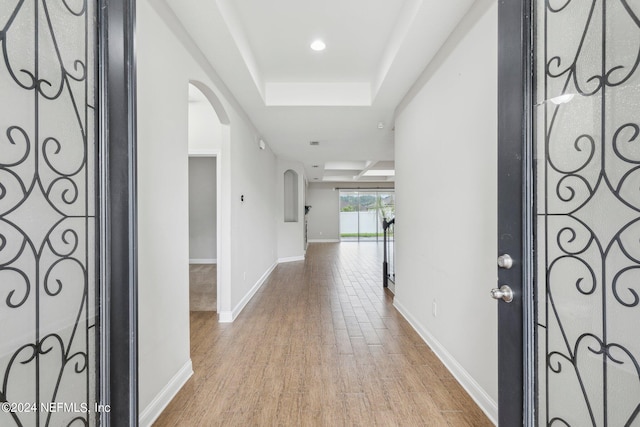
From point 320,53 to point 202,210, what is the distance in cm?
499

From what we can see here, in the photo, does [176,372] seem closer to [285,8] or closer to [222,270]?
[222,270]

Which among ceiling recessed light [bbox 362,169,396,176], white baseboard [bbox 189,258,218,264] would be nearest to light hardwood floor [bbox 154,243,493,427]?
white baseboard [bbox 189,258,218,264]

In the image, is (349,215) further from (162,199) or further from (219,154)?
(162,199)

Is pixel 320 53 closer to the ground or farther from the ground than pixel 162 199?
farther from the ground

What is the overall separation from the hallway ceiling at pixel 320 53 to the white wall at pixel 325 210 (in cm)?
722

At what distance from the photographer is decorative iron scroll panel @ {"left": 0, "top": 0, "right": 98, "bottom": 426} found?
860 millimetres

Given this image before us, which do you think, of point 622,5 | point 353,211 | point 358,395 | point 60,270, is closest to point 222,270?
point 358,395

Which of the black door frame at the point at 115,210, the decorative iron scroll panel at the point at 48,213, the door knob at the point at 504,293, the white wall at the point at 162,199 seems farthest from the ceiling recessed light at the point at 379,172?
the decorative iron scroll panel at the point at 48,213

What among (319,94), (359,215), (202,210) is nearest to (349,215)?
(359,215)

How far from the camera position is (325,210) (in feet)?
39.3

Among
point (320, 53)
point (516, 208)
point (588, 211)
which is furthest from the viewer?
point (320, 53)

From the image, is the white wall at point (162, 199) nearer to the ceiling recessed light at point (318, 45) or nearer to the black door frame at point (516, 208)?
the ceiling recessed light at point (318, 45)

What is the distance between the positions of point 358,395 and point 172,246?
152 cm

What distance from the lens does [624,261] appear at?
83 cm
